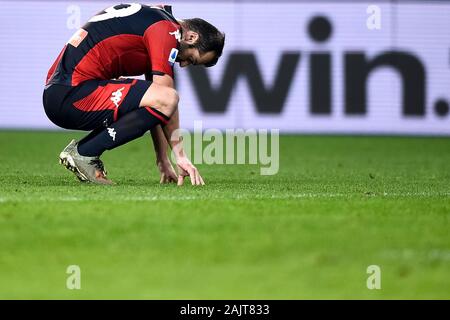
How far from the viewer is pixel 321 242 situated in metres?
5.77

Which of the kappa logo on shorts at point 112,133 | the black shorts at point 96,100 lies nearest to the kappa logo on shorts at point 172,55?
the black shorts at point 96,100

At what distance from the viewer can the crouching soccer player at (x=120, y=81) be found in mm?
7930

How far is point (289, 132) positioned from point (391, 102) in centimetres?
151

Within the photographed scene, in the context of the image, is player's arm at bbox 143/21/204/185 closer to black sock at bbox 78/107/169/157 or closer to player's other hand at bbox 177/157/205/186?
player's other hand at bbox 177/157/205/186

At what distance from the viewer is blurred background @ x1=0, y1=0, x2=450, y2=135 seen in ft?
53.8

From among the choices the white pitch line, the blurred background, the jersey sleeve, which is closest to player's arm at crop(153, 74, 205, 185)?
the jersey sleeve

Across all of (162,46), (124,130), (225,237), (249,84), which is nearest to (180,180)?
(124,130)

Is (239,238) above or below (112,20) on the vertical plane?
below

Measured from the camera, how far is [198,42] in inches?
320

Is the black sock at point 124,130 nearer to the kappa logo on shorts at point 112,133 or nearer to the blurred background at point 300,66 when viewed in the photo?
the kappa logo on shorts at point 112,133

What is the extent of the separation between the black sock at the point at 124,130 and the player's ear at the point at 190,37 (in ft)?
1.87
